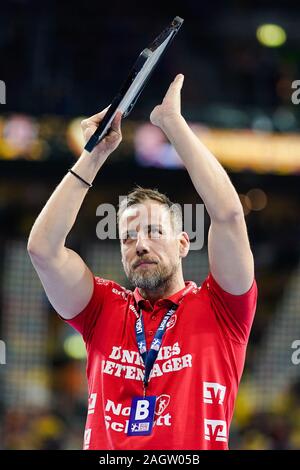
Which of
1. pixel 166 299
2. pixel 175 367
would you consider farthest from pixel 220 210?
pixel 175 367

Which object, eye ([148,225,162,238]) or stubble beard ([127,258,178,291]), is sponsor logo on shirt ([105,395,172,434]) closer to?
stubble beard ([127,258,178,291])

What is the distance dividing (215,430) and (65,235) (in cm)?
85

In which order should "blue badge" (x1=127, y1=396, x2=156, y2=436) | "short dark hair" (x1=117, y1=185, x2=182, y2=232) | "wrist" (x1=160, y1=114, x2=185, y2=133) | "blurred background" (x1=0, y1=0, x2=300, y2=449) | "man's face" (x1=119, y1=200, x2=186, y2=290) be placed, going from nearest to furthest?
"blue badge" (x1=127, y1=396, x2=156, y2=436) → "wrist" (x1=160, y1=114, x2=185, y2=133) → "man's face" (x1=119, y1=200, x2=186, y2=290) → "short dark hair" (x1=117, y1=185, x2=182, y2=232) → "blurred background" (x1=0, y1=0, x2=300, y2=449)

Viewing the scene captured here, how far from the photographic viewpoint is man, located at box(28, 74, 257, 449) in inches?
120

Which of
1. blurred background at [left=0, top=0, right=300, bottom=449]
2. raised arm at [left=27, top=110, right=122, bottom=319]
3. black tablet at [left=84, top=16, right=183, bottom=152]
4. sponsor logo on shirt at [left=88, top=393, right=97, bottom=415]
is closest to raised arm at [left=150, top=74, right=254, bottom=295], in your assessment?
black tablet at [left=84, top=16, right=183, bottom=152]

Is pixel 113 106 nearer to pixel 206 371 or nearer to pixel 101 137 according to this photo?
pixel 101 137

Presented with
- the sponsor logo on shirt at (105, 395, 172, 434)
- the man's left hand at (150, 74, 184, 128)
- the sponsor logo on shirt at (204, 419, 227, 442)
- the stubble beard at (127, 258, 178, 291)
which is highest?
the man's left hand at (150, 74, 184, 128)

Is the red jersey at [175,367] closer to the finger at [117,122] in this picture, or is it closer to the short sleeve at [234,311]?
the short sleeve at [234,311]

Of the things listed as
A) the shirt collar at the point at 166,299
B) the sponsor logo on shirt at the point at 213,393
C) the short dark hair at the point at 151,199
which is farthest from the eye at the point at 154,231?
the sponsor logo on shirt at the point at 213,393

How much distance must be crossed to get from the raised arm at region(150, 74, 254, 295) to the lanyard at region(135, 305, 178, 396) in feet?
0.84

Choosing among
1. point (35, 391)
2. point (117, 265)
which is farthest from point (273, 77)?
point (35, 391)

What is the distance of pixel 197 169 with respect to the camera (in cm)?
310

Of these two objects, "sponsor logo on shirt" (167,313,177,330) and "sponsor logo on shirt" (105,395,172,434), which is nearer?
"sponsor logo on shirt" (105,395,172,434)
